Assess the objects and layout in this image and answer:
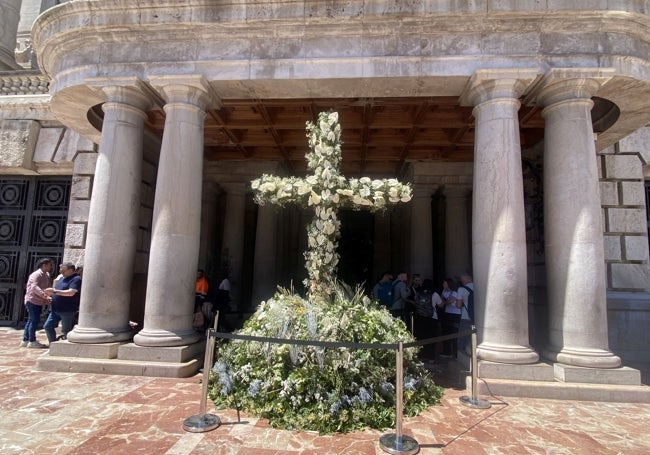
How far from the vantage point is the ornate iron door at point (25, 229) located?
11.5m

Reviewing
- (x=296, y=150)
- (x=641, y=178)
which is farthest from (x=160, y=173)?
(x=641, y=178)

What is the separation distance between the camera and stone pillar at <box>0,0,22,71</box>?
1374 cm

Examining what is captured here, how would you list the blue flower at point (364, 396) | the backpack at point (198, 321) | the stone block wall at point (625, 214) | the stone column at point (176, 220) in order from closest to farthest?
the blue flower at point (364, 396)
the stone column at point (176, 220)
the backpack at point (198, 321)
the stone block wall at point (625, 214)

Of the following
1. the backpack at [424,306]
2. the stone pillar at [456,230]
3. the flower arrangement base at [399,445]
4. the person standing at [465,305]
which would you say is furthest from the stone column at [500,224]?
the stone pillar at [456,230]

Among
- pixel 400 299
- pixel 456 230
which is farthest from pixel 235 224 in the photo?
pixel 456 230

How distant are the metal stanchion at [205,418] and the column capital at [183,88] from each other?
4647mm

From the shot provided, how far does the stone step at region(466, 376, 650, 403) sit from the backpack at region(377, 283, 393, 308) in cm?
324

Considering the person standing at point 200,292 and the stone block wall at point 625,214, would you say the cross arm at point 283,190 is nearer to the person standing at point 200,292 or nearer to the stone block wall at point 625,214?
the person standing at point 200,292

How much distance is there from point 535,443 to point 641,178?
8936 mm

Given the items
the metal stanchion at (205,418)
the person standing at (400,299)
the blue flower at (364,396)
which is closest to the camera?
the metal stanchion at (205,418)

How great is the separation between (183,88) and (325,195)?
3557 millimetres

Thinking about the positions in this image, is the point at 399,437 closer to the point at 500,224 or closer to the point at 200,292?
the point at 500,224

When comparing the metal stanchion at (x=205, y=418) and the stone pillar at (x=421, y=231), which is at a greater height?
the stone pillar at (x=421, y=231)

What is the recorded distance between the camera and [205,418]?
4512 mm
